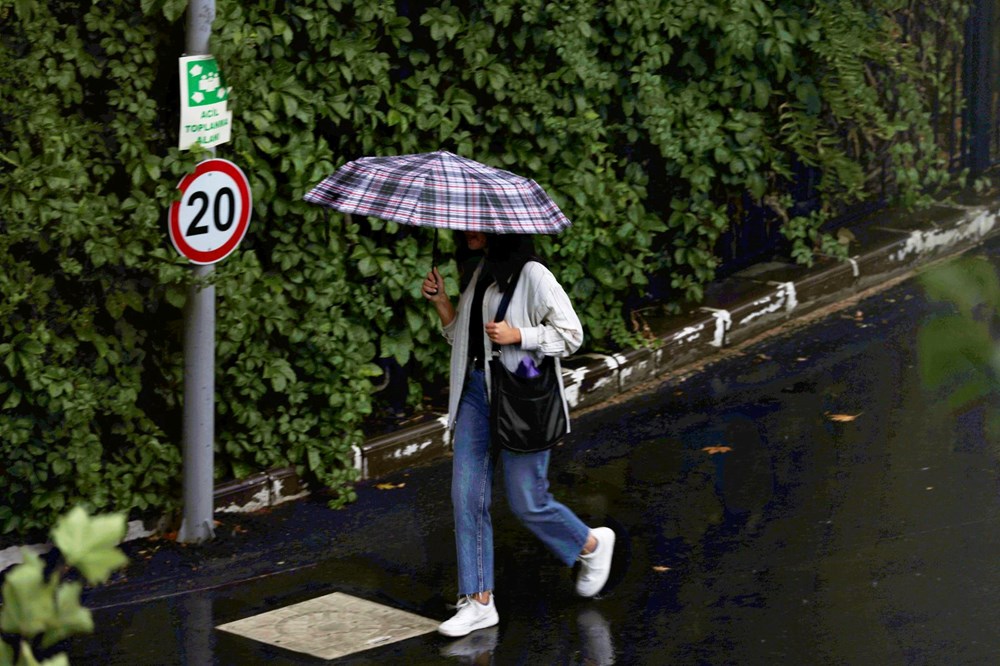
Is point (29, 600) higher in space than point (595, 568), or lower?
higher

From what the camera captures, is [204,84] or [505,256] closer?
[505,256]

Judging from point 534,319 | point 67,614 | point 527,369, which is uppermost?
point 67,614

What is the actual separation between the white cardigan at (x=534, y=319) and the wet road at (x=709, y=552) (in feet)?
3.53

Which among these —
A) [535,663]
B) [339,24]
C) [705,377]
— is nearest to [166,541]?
[535,663]

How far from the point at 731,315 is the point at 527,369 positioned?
4383 mm

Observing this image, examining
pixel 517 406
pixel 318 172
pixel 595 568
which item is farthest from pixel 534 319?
pixel 318 172

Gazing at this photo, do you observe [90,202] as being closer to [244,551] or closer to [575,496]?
[244,551]

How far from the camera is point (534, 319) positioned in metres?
5.89

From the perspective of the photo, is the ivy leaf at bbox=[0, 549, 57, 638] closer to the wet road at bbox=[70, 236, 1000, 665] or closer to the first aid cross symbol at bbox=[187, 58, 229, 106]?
the wet road at bbox=[70, 236, 1000, 665]

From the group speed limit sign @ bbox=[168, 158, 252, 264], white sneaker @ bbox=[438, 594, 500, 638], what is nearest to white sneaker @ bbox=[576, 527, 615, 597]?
white sneaker @ bbox=[438, 594, 500, 638]

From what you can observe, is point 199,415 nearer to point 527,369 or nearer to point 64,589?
point 527,369

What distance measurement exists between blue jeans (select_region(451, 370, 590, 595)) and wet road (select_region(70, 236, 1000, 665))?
11.9 inches

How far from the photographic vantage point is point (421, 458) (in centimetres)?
817

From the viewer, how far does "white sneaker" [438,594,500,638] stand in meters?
5.90
